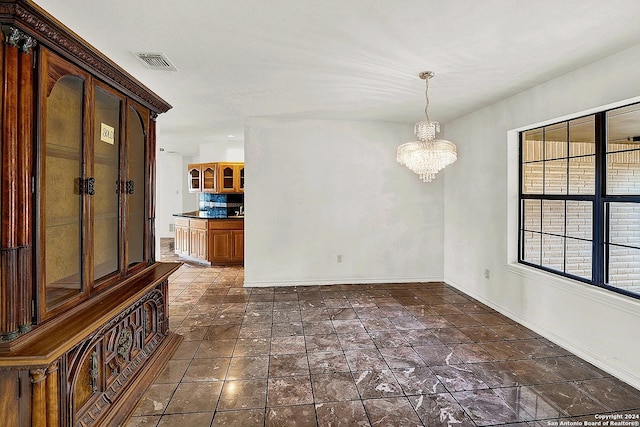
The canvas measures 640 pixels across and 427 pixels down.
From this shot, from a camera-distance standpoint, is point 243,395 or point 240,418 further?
point 243,395

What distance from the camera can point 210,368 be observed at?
2.63 meters

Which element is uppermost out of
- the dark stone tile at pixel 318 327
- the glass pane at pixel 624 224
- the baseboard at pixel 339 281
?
the glass pane at pixel 624 224

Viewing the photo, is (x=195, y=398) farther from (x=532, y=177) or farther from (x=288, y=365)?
(x=532, y=177)

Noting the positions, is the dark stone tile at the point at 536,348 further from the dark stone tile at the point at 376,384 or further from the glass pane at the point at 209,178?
the glass pane at the point at 209,178

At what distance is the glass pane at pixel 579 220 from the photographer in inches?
118

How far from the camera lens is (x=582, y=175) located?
3.06 meters

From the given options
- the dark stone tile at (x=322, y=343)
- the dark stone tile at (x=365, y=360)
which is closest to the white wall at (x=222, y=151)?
the dark stone tile at (x=322, y=343)

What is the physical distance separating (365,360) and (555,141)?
2.82 metres

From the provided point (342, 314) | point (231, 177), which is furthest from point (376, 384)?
point (231, 177)

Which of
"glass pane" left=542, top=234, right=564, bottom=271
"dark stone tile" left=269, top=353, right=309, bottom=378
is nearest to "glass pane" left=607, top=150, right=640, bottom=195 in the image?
"glass pane" left=542, top=234, right=564, bottom=271

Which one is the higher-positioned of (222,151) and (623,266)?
(222,151)

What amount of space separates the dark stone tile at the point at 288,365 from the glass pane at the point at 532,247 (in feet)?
8.79

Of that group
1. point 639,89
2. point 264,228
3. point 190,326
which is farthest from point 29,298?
point 639,89

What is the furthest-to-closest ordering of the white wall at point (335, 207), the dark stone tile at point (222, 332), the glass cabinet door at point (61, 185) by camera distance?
the white wall at point (335, 207)
the dark stone tile at point (222, 332)
the glass cabinet door at point (61, 185)
